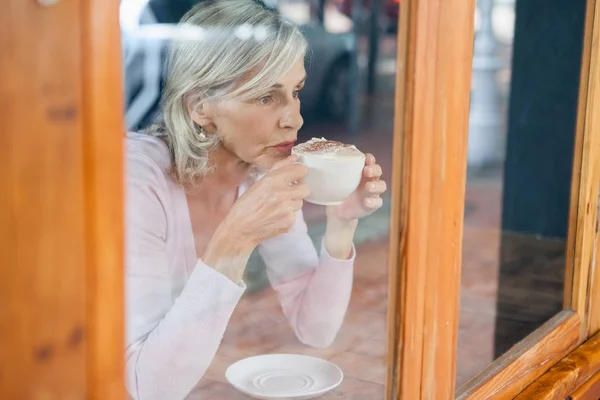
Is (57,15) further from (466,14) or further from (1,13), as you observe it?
(466,14)

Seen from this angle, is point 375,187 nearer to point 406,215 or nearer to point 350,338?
point 406,215

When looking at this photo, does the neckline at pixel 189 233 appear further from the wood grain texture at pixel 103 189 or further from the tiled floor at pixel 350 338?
the wood grain texture at pixel 103 189

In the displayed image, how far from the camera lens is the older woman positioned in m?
0.92

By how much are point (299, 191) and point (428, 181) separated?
0.60ft

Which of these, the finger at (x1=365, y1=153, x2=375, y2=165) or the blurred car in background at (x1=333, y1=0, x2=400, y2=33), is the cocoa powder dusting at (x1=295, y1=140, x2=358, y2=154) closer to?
the finger at (x1=365, y1=153, x2=375, y2=165)

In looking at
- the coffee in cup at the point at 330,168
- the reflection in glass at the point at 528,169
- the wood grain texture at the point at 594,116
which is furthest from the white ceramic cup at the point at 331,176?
the reflection in glass at the point at 528,169

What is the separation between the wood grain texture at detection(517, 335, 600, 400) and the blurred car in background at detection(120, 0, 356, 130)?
24.2 inches

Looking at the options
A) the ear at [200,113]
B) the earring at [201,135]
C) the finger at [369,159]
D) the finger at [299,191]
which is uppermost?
the ear at [200,113]

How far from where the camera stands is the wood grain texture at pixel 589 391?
4.99ft

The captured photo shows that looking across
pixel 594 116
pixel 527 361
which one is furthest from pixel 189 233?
pixel 594 116

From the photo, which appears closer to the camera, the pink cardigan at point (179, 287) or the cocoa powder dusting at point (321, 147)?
the pink cardigan at point (179, 287)

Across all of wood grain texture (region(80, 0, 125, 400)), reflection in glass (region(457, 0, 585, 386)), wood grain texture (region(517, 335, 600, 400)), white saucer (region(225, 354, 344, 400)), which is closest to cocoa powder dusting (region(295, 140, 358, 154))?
white saucer (region(225, 354, 344, 400))

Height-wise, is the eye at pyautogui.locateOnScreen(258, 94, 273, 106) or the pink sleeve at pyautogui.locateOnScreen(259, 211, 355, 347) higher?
the eye at pyautogui.locateOnScreen(258, 94, 273, 106)

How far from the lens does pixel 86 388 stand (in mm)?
555
